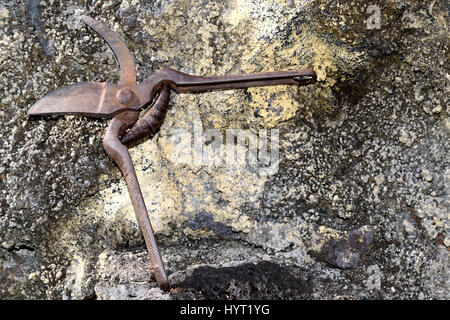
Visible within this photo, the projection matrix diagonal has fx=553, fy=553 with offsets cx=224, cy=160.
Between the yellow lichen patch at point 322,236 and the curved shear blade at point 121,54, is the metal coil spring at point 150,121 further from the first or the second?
the yellow lichen patch at point 322,236

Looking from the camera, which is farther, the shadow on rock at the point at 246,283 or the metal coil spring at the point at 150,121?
the metal coil spring at the point at 150,121

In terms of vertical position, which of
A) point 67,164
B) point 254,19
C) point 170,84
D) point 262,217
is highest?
point 254,19

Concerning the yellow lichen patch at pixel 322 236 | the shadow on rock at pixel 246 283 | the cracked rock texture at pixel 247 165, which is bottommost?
the shadow on rock at pixel 246 283

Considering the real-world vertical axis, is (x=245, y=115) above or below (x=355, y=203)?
above

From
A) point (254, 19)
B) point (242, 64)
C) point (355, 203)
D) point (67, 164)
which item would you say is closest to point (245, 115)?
point (242, 64)

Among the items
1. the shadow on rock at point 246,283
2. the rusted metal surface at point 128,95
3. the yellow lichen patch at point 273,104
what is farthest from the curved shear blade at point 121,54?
the shadow on rock at point 246,283
